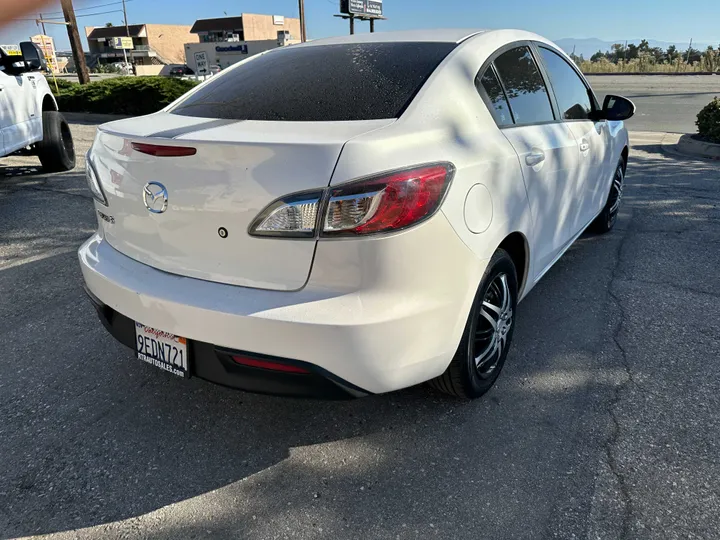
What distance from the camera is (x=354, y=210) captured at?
1.82 m

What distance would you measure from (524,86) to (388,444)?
198 centimetres

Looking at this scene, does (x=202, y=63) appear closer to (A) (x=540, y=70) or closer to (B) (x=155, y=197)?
(A) (x=540, y=70)

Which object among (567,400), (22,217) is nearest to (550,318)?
(567,400)

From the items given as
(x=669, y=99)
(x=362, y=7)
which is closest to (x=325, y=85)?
(x=669, y=99)

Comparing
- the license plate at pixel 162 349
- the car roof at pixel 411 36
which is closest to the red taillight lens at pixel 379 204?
the license plate at pixel 162 349

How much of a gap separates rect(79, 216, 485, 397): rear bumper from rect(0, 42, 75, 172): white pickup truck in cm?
513

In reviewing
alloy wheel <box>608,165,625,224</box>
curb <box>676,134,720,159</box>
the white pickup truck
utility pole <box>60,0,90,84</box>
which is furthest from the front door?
utility pole <box>60,0,90,84</box>

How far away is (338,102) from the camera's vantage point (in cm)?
234

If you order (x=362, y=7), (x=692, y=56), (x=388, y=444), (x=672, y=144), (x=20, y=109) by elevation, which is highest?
(x=362, y=7)

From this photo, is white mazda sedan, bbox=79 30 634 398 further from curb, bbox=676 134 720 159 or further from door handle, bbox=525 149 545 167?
curb, bbox=676 134 720 159

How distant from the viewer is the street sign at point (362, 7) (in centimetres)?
2348

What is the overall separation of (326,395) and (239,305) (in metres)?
0.45

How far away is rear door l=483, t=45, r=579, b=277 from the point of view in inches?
105

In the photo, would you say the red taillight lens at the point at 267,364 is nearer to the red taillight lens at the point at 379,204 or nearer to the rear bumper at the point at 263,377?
the rear bumper at the point at 263,377
